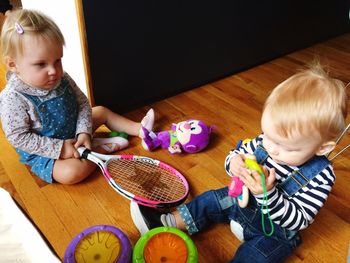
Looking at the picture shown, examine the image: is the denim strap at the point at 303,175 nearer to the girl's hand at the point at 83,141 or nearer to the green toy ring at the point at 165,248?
the green toy ring at the point at 165,248

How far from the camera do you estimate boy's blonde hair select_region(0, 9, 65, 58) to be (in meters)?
0.96

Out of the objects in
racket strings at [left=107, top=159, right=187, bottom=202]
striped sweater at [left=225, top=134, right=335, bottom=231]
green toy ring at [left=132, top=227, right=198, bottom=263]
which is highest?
striped sweater at [left=225, top=134, right=335, bottom=231]

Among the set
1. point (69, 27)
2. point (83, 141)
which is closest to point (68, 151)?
Result: point (83, 141)

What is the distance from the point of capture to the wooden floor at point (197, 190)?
3.15 ft

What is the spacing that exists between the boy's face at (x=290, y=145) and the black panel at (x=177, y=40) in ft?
2.58

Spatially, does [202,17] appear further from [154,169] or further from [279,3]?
[154,169]

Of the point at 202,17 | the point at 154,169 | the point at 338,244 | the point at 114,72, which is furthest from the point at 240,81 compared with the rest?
the point at 338,244

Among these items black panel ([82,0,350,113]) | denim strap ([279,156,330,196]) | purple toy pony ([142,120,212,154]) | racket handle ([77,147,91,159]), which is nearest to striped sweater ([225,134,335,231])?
denim strap ([279,156,330,196])

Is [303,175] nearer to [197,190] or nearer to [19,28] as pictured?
[197,190]

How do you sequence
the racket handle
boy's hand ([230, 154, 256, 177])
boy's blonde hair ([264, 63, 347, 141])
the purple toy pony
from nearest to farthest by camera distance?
1. boy's blonde hair ([264, 63, 347, 141])
2. boy's hand ([230, 154, 256, 177])
3. the racket handle
4. the purple toy pony

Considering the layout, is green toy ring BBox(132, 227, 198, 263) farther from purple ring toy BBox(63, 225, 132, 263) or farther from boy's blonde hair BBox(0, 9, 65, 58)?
boy's blonde hair BBox(0, 9, 65, 58)

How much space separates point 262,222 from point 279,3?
4.57 feet

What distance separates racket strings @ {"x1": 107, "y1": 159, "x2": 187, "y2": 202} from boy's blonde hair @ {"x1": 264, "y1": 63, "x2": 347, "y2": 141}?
43 centimetres

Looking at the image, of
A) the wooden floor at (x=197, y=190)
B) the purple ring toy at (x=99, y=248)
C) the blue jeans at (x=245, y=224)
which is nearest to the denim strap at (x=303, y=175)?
Result: the blue jeans at (x=245, y=224)
